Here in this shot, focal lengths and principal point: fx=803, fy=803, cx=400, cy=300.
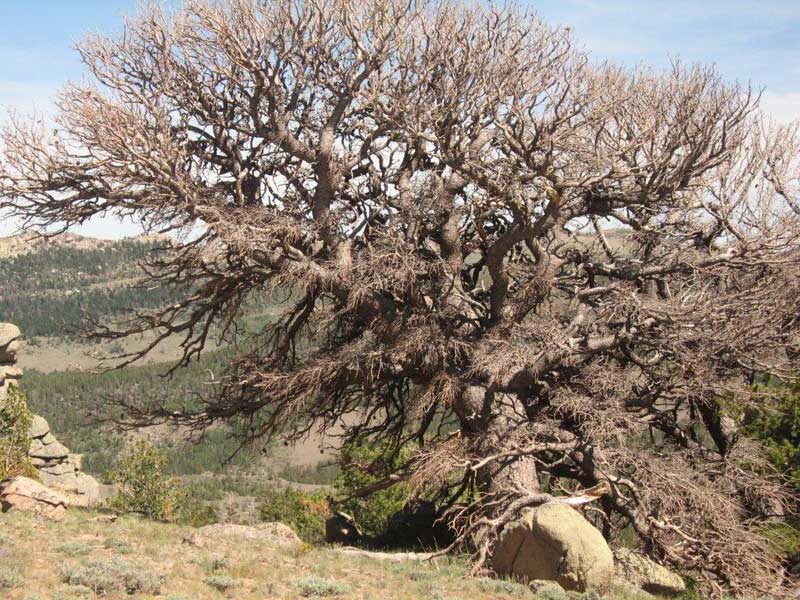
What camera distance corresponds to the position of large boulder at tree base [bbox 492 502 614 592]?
10.6m

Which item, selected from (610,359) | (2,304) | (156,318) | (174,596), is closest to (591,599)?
(174,596)

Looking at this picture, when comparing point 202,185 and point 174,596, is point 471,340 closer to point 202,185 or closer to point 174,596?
point 202,185

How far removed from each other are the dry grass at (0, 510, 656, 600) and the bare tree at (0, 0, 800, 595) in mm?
2448

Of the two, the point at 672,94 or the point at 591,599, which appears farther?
the point at 672,94

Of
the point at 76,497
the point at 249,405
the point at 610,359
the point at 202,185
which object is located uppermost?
the point at 202,185

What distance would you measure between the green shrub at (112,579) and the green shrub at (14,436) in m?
11.2

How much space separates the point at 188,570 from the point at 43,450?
20.6 m

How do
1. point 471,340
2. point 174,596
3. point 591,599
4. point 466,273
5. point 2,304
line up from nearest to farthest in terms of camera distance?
point 174,596
point 591,599
point 471,340
point 466,273
point 2,304

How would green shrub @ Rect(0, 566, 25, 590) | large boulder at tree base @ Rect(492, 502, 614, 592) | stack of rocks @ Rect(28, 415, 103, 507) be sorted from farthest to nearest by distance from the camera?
1. stack of rocks @ Rect(28, 415, 103, 507)
2. large boulder at tree base @ Rect(492, 502, 614, 592)
3. green shrub @ Rect(0, 566, 25, 590)

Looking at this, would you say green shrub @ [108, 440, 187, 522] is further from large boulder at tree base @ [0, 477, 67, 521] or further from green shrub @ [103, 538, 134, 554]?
green shrub @ [103, 538, 134, 554]

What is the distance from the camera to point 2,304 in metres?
166

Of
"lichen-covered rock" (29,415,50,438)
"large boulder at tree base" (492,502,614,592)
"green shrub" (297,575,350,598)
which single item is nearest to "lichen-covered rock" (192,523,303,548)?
"green shrub" (297,575,350,598)

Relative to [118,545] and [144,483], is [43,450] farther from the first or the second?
[118,545]

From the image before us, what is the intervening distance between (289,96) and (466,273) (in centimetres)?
518
